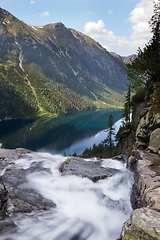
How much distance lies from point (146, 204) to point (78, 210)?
5963 millimetres

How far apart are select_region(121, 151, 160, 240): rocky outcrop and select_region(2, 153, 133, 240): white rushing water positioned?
1.88m

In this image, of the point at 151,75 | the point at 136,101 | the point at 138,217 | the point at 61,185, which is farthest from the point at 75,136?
the point at 138,217

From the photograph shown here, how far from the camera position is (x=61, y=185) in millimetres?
19938

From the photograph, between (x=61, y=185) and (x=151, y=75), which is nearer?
(x=61, y=185)

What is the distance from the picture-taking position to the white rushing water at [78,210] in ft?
43.0

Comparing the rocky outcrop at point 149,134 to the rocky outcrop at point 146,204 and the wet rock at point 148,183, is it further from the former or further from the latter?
the wet rock at point 148,183

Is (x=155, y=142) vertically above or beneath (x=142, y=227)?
above

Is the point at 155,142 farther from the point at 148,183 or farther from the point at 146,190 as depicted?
the point at 146,190

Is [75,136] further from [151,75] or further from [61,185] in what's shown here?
[61,185]

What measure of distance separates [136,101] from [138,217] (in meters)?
40.7

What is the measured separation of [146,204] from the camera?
40.1 feet

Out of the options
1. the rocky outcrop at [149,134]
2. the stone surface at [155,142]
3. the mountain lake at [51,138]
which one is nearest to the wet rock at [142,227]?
the stone surface at [155,142]

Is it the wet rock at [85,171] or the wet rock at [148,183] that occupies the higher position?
the wet rock at [148,183]

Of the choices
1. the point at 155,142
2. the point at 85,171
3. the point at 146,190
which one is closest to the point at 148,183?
the point at 146,190
